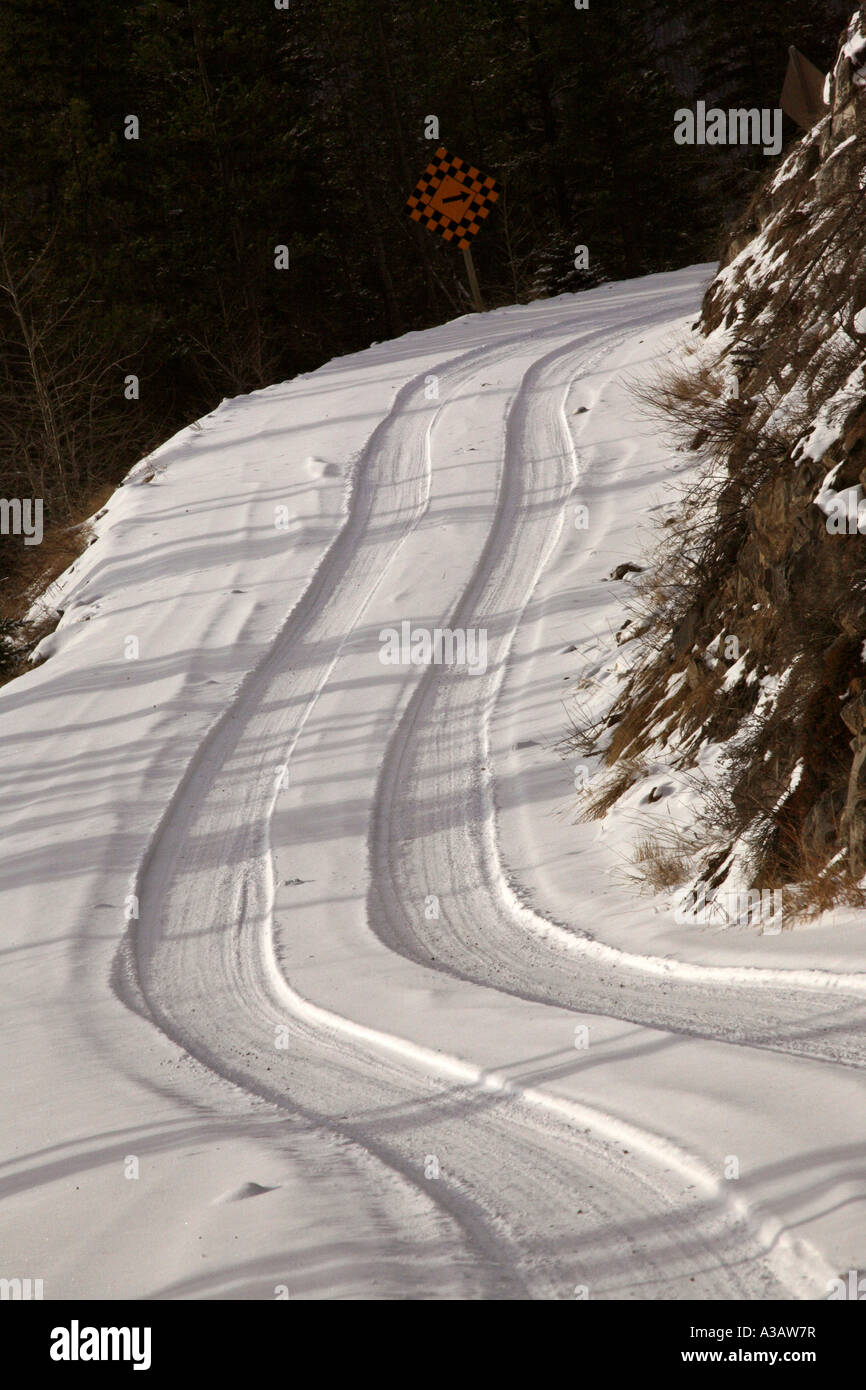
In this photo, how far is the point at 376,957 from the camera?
618 cm

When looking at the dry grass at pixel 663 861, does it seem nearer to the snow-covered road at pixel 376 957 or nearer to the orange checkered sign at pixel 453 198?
the snow-covered road at pixel 376 957

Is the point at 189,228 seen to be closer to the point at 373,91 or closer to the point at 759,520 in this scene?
the point at 373,91

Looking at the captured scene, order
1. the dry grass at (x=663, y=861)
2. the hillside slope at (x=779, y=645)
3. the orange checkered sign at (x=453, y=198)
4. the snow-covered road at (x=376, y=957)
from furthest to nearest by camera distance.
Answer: the orange checkered sign at (x=453, y=198) < the dry grass at (x=663, y=861) < the hillside slope at (x=779, y=645) < the snow-covered road at (x=376, y=957)

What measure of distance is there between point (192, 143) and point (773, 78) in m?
15.1

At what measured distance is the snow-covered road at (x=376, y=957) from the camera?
10.7 feet

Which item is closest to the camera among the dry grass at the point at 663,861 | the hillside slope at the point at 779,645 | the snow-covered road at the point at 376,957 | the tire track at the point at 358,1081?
the tire track at the point at 358,1081

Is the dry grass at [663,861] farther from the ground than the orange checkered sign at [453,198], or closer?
closer

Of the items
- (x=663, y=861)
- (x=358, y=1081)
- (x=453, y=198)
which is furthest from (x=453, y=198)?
(x=358, y=1081)

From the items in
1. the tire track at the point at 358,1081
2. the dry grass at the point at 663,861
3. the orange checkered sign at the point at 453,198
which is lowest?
the tire track at the point at 358,1081

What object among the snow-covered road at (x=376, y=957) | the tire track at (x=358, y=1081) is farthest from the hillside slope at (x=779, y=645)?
the tire track at (x=358, y=1081)

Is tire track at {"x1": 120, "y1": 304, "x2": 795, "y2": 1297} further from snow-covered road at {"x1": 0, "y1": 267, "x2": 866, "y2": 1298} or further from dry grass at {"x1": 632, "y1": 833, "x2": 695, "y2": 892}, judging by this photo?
dry grass at {"x1": 632, "y1": 833, "x2": 695, "y2": 892}

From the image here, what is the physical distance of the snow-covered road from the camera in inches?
128

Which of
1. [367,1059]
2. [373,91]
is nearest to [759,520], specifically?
[367,1059]

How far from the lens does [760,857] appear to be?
17.4 feet
